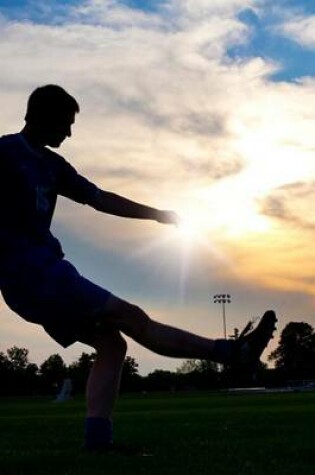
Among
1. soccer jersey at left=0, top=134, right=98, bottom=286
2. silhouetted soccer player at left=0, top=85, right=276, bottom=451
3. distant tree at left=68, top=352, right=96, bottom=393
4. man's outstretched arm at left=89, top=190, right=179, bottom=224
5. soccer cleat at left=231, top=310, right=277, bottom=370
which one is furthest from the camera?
distant tree at left=68, top=352, right=96, bottom=393

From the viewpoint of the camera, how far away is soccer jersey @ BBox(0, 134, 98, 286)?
5316 mm

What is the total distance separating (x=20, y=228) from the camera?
537 centimetres

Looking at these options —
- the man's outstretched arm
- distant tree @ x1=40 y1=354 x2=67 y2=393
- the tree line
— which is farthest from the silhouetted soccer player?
distant tree @ x1=40 y1=354 x2=67 y2=393

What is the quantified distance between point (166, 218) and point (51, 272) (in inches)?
38.8

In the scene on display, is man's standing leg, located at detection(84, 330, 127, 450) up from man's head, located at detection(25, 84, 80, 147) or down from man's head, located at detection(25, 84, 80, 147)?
down

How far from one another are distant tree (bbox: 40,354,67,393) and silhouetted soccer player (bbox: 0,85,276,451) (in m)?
142

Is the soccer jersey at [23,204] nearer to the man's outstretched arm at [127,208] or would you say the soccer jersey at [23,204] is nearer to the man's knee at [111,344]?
the man's outstretched arm at [127,208]

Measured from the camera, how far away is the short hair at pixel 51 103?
5.39 metres

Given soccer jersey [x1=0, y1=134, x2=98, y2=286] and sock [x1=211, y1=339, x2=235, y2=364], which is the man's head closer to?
soccer jersey [x1=0, y1=134, x2=98, y2=286]

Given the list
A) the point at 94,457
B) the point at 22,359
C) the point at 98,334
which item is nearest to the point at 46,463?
the point at 94,457

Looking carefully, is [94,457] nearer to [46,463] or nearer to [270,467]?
[46,463]

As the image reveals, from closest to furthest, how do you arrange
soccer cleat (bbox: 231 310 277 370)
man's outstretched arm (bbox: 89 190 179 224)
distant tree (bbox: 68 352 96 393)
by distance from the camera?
soccer cleat (bbox: 231 310 277 370) → man's outstretched arm (bbox: 89 190 179 224) → distant tree (bbox: 68 352 96 393)

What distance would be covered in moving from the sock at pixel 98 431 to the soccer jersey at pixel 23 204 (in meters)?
1.24

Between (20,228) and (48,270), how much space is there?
1.10 feet
